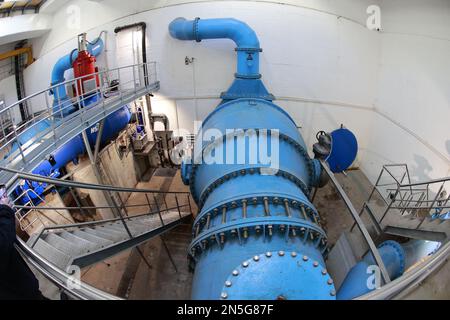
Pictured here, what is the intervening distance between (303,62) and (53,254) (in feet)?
21.2

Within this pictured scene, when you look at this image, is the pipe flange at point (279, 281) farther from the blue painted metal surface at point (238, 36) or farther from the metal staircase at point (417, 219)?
the blue painted metal surface at point (238, 36)

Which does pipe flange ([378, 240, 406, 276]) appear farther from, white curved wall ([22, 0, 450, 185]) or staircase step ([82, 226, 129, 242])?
staircase step ([82, 226, 129, 242])

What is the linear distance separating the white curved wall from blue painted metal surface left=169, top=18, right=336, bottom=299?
7.64 ft

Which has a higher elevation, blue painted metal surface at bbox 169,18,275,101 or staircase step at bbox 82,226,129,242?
blue painted metal surface at bbox 169,18,275,101

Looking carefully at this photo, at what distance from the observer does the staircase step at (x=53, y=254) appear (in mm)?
2535

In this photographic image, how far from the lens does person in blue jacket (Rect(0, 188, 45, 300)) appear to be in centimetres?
164

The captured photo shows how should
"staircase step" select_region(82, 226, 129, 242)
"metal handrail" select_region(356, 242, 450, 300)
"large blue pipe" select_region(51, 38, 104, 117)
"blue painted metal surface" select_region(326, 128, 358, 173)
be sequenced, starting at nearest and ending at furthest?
"metal handrail" select_region(356, 242, 450, 300)
"staircase step" select_region(82, 226, 129, 242)
"large blue pipe" select_region(51, 38, 104, 117)
"blue painted metal surface" select_region(326, 128, 358, 173)

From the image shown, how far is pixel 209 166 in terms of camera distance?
3.83 m

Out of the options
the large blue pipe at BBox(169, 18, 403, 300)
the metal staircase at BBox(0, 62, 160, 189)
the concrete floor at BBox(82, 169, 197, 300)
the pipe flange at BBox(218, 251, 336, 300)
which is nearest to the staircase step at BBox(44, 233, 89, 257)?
the metal staircase at BBox(0, 62, 160, 189)

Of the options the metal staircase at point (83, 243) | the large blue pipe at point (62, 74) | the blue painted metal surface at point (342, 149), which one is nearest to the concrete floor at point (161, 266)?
the blue painted metal surface at point (342, 149)

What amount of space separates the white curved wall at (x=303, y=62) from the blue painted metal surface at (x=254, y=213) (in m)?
2.33

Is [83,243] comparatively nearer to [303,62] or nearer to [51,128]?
[51,128]

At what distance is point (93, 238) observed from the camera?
3412 mm

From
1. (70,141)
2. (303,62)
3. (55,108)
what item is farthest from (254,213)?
(55,108)
